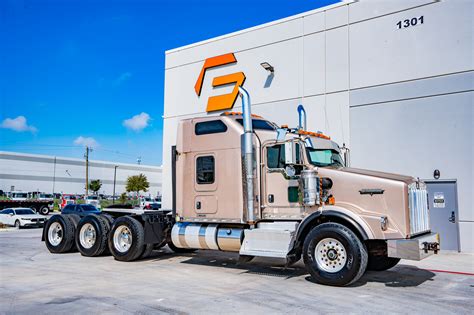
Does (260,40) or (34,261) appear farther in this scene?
(260,40)

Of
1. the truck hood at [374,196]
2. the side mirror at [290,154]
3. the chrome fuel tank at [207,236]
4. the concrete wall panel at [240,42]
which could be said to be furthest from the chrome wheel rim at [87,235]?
the concrete wall panel at [240,42]

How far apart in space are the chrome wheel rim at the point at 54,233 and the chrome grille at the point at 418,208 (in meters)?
9.82

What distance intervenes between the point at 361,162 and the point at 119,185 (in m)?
83.2

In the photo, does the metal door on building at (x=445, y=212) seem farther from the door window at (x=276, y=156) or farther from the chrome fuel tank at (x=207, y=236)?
the chrome fuel tank at (x=207, y=236)

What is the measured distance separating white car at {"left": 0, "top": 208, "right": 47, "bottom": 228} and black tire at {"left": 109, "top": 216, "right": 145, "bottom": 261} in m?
15.4

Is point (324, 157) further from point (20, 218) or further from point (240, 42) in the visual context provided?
point (20, 218)

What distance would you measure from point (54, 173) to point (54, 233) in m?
73.7

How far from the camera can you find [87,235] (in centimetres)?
1199

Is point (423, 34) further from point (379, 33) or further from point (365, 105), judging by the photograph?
point (365, 105)

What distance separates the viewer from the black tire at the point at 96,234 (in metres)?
11.4

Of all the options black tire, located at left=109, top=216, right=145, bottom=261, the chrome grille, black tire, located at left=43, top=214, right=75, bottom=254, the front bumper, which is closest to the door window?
the chrome grille

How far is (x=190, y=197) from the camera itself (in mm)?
9852

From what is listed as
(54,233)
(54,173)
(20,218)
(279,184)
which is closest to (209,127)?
(279,184)

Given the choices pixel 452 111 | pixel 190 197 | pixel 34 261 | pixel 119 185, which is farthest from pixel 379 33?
pixel 119 185
